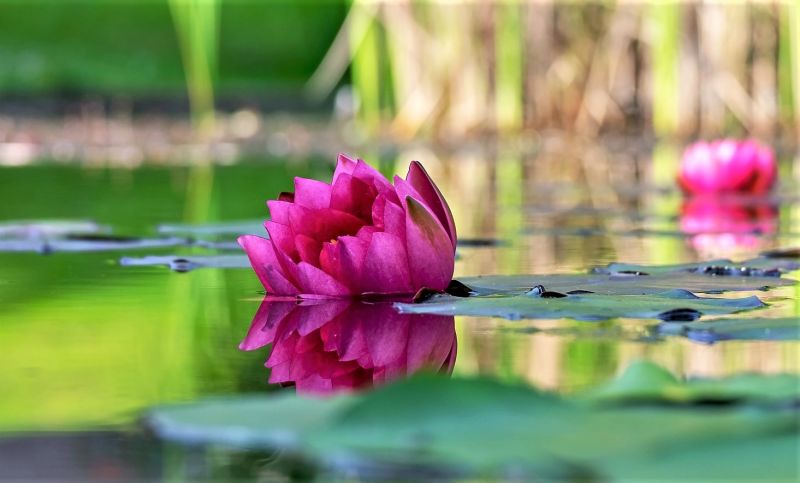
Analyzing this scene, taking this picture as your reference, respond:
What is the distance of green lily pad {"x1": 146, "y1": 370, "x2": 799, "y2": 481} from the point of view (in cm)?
75

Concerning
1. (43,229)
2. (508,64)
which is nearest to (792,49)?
(508,64)

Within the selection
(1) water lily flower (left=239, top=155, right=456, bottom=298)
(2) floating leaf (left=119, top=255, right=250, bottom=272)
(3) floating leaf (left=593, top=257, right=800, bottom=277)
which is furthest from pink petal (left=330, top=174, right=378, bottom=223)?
(2) floating leaf (left=119, top=255, right=250, bottom=272)

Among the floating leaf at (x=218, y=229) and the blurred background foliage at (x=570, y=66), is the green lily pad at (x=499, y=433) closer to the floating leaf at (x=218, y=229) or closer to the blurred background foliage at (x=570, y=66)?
the floating leaf at (x=218, y=229)

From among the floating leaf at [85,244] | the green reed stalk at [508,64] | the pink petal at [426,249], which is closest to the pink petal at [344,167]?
the pink petal at [426,249]

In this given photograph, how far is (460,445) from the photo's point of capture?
2.58 feet

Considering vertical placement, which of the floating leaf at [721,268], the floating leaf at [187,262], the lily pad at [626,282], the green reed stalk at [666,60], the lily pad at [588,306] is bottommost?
the lily pad at [588,306]

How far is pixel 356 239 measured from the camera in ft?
4.93

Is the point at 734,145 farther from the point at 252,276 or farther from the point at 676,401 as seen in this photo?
the point at 676,401

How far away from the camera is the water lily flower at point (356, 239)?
152 centimetres

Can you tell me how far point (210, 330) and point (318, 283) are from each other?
182 millimetres

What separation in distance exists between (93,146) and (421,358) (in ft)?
20.1

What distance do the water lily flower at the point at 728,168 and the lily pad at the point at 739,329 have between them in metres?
2.18

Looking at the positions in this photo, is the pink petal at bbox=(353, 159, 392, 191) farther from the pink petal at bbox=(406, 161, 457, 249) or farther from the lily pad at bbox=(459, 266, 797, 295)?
the lily pad at bbox=(459, 266, 797, 295)

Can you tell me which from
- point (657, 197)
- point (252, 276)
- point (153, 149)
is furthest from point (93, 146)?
point (252, 276)
